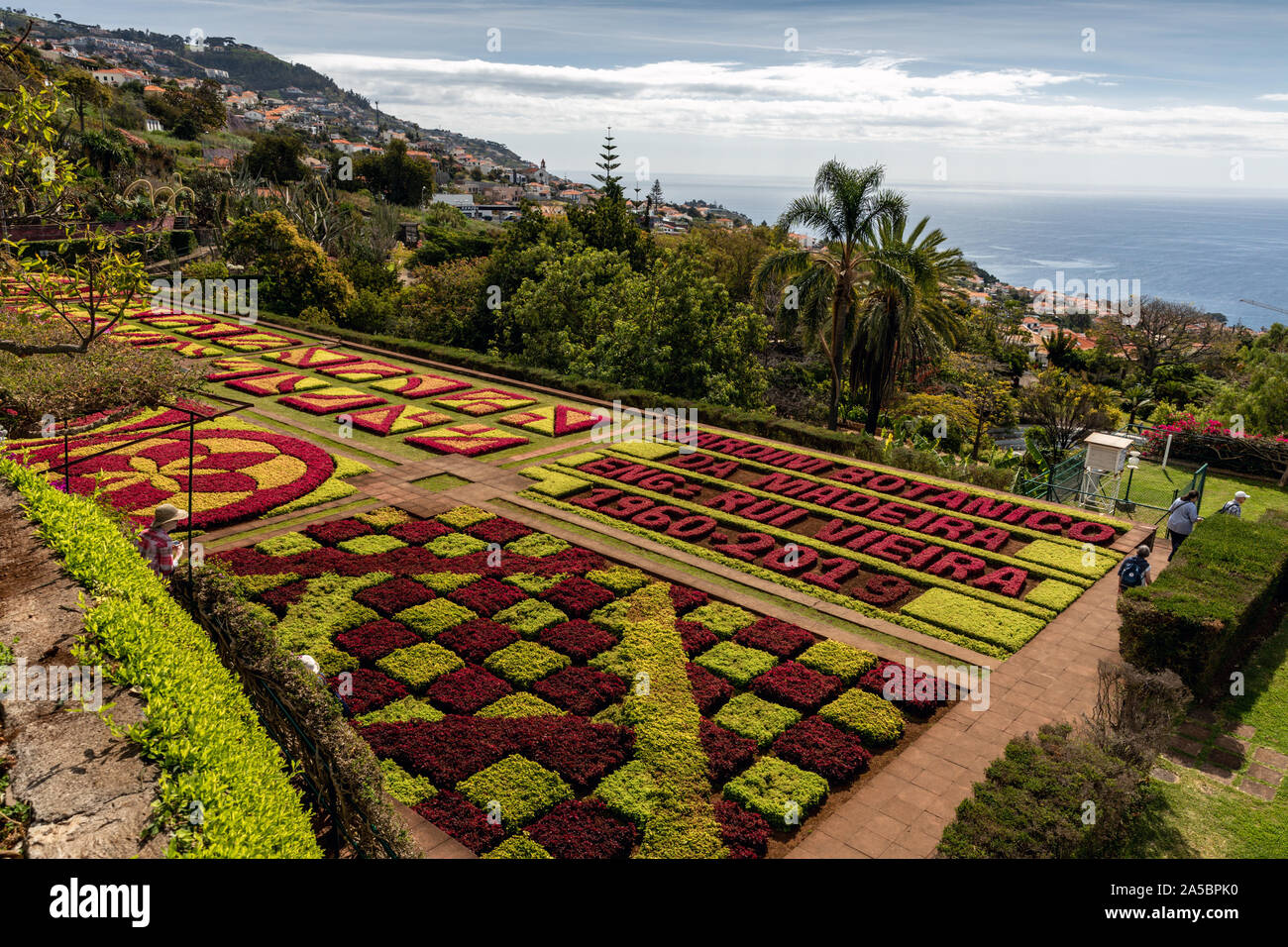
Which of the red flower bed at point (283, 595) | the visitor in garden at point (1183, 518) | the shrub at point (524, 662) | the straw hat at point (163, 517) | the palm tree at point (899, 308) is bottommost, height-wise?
the shrub at point (524, 662)

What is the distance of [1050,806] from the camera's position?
977 cm

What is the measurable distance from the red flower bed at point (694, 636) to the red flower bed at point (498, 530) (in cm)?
491

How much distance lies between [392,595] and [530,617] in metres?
2.61

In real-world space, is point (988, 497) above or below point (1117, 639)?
above

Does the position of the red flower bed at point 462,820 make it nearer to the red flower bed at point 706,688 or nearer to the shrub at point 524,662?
the shrub at point 524,662

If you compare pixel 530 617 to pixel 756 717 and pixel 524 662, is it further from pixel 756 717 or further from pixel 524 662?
pixel 756 717

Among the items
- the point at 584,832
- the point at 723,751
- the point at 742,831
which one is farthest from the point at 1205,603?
the point at 584,832

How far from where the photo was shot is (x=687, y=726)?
39.5 feet

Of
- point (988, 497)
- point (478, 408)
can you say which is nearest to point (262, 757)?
point (988, 497)

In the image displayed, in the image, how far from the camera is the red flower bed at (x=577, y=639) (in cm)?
1383

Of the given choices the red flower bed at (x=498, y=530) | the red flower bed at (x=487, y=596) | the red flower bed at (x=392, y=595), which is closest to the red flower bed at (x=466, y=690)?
the red flower bed at (x=487, y=596)

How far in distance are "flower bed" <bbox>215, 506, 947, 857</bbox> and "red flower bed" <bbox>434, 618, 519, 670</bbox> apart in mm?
38
